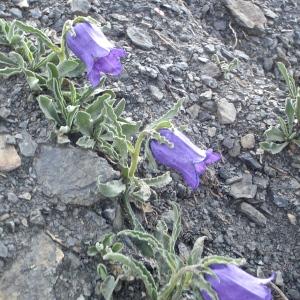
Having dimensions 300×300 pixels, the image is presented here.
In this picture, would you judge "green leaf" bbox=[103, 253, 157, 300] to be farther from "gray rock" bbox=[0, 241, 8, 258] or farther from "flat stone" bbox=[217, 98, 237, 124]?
"flat stone" bbox=[217, 98, 237, 124]

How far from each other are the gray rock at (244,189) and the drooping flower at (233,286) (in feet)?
2.59

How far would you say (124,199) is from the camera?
2559 mm

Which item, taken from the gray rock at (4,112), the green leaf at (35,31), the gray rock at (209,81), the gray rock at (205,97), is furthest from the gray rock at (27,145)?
the gray rock at (209,81)

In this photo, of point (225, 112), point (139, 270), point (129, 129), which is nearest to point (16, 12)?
point (129, 129)

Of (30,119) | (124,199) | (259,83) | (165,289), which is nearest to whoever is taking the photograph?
(165,289)

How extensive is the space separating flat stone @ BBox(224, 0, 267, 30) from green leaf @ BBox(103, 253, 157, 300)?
6.56 feet

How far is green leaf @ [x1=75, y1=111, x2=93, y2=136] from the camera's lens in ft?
8.41

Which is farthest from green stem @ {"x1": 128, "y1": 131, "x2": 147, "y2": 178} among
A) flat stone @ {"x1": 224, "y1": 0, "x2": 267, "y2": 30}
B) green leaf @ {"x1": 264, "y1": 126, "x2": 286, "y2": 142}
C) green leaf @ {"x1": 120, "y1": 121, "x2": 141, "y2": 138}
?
flat stone @ {"x1": 224, "y1": 0, "x2": 267, "y2": 30}

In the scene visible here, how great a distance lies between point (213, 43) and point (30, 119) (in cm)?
131

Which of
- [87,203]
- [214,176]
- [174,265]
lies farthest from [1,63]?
[174,265]

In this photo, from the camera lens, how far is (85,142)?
8.52 ft

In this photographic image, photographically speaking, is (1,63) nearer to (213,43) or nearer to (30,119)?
(30,119)

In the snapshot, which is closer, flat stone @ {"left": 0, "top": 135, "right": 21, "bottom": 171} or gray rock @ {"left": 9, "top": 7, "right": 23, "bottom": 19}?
flat stone @ {"left": 0, "top": 135, "right": 21, "bottom": 171}

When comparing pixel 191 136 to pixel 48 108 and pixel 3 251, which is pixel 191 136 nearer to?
pixel 48 108
